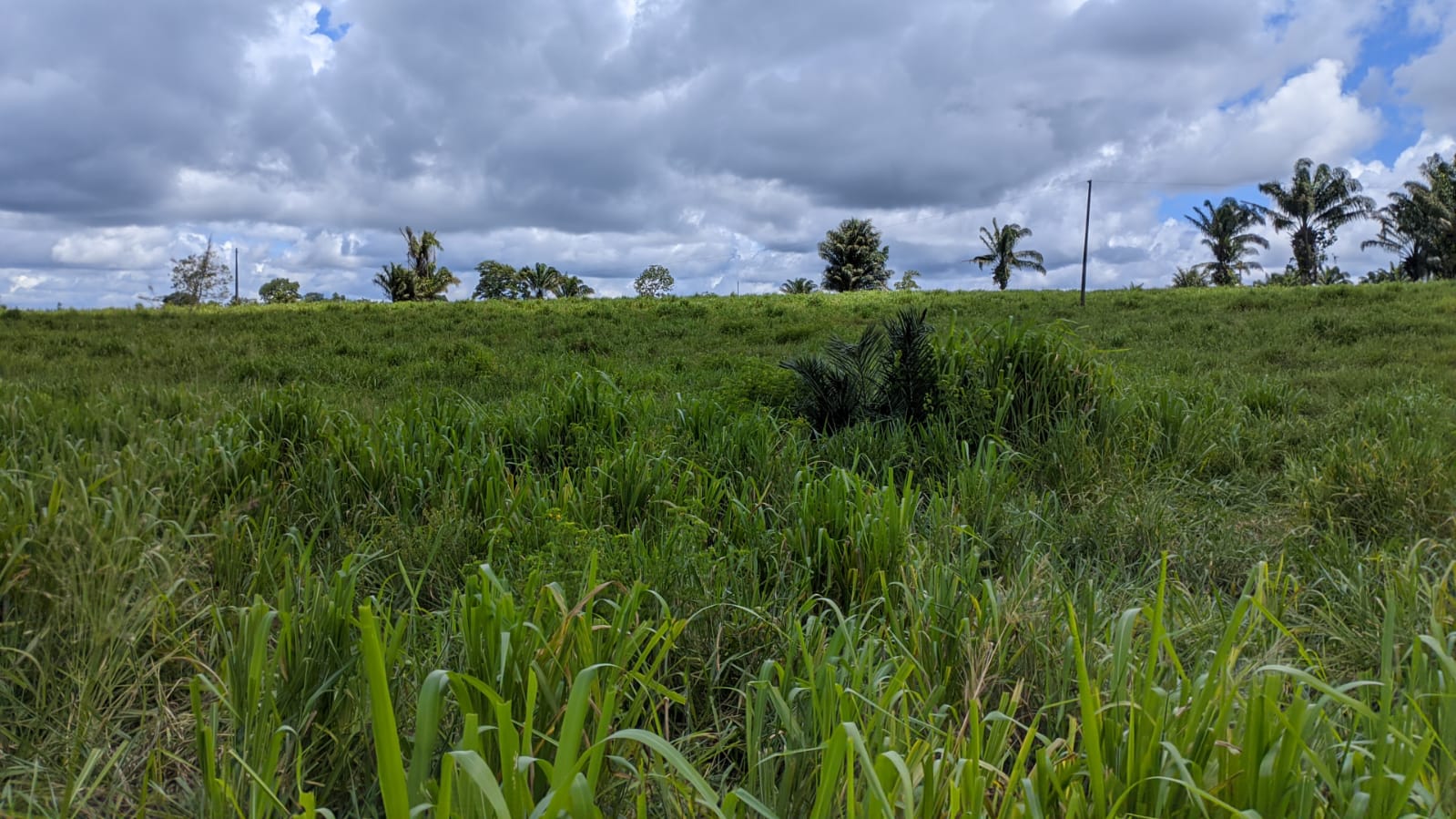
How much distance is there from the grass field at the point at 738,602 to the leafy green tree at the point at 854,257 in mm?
46231

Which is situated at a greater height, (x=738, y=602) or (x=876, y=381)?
(x=876, y=381)

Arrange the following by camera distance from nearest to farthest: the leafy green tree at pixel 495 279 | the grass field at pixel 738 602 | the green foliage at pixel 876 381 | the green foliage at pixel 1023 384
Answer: the grass field at pixel 738 602, the green foliage at pixel 1023 384, the green foliage at pixel 876 381, the leafy green tree at pixel 495 279

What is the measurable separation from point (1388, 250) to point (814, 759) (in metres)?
61.7

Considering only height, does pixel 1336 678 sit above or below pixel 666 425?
below

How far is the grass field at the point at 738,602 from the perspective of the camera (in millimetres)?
1622

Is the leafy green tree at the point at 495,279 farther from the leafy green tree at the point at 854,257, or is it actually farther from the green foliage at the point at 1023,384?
the green foliage at the point at 1023,384

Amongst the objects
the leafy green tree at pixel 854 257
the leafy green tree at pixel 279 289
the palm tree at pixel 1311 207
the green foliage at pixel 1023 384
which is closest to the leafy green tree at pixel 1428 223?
the palm tree at pixel 1311 207

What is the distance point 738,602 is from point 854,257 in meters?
52.0

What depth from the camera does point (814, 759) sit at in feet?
5.85

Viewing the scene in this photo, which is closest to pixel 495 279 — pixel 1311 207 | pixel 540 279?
pixel 540 279

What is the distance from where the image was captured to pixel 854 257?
52.7m

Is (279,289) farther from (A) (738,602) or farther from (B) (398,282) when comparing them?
(A) (738,602)

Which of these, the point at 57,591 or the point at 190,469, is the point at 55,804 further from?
the point at 190,469

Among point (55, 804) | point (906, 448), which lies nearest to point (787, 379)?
point (906, 448)
